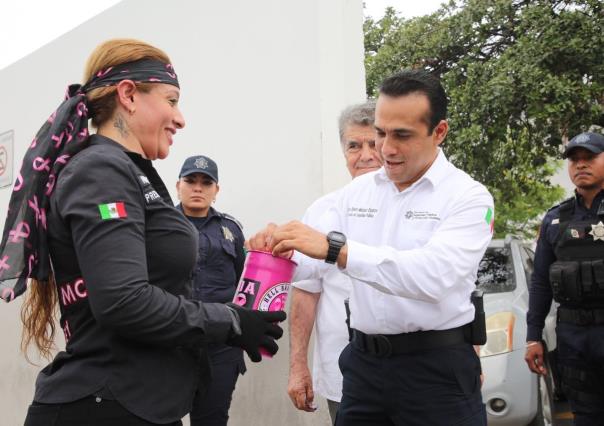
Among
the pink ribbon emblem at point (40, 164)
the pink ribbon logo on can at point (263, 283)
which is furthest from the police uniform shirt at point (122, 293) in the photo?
the pink ribbon logo on can at point (263, 283)

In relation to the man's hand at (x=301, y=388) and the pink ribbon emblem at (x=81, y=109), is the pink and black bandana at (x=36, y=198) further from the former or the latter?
the man's hand at (x=301, y=388)

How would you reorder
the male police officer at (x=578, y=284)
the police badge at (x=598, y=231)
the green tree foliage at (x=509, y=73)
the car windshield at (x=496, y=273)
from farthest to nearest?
the green tree foliage at (x=509, y=73)
the car windshield at (x=496, y=273)
the police badge at (x=598, y=231)
the male police officer at (x=578, y=284)

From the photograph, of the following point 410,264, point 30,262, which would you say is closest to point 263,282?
point 410,264

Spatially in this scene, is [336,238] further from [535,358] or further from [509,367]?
[509,367]

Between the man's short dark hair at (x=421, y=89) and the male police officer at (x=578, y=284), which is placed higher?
the man's short dark hair at (x=421, y=89)

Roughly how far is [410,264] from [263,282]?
0.47 metres

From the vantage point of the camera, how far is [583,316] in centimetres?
414

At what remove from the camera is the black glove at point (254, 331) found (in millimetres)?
1877

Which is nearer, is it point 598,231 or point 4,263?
point 4,263

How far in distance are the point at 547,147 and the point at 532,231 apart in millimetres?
13770

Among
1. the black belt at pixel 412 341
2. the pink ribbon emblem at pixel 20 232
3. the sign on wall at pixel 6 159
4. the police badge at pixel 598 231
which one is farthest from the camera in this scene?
the sign on wall at pixel 6 159

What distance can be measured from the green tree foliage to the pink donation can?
21.8 ft

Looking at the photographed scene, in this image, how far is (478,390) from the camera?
2363 mm

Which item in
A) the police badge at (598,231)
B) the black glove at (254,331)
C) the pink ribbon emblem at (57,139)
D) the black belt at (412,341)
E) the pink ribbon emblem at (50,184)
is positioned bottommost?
the black belt at (412,341)
